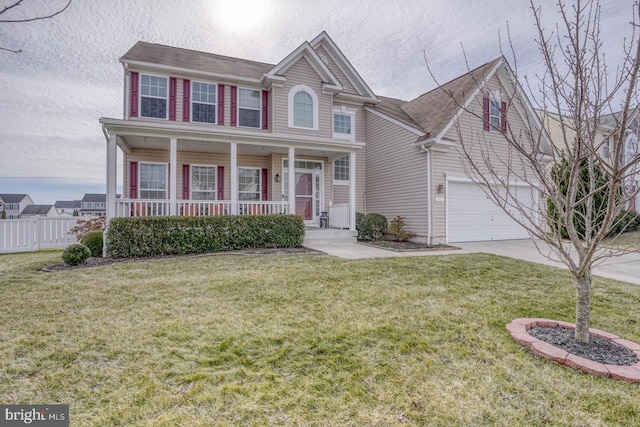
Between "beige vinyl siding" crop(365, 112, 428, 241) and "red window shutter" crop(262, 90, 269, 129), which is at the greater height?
"red window shutter" crop(262, 90, 269, 129)

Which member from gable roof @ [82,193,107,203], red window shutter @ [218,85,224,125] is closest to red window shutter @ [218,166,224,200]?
red window shutter @ [218,85,224,125]

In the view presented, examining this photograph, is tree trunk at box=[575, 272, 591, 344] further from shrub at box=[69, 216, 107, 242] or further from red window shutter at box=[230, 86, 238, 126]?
shrub at box=[69, 216, 107, 242]

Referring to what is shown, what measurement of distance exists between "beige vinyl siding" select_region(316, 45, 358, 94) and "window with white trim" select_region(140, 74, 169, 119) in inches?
251

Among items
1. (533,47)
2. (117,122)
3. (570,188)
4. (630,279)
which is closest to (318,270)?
(570,188)

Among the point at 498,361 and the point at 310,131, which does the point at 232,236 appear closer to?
the point at 310,131

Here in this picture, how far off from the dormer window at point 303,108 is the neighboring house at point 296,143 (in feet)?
0.14

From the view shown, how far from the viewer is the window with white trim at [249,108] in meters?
12.3

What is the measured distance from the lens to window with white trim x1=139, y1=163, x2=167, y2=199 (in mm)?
11375

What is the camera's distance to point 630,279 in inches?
244

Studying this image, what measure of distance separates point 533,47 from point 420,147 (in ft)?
24.6

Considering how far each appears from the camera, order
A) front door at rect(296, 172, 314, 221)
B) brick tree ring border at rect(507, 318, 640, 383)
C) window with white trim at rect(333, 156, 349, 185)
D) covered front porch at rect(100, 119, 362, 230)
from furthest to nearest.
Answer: window with white trim at rect(333, 156, 349, 185) < front door at rect(296, 172, 314, 221) < covered front porch at rect(100, 119, 362, 230) < brick tree ring border at rect(507, 318, 640, 383)

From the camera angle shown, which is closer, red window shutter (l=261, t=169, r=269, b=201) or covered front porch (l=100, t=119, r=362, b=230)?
covered front porch (l=100, t=119, r=362, b=230)

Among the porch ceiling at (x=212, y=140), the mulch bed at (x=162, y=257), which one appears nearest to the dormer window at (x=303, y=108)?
the porch ceiling at (x=212, y=140)

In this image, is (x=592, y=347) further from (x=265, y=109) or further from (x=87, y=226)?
(x=87, y=226)
